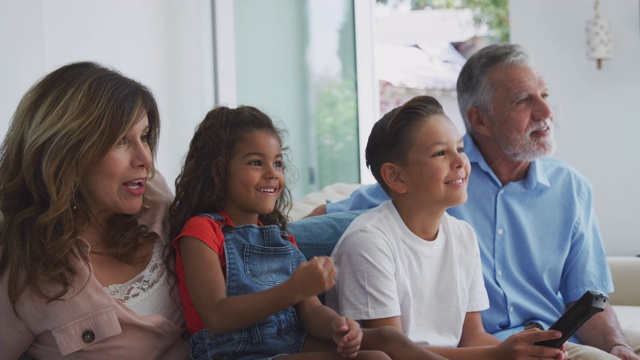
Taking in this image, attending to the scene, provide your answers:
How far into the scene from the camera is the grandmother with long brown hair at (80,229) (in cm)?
164

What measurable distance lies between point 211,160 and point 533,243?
969 mm

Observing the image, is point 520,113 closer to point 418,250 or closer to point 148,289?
point 418,250

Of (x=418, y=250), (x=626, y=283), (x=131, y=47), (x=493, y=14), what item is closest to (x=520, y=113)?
(x=418, y=250)

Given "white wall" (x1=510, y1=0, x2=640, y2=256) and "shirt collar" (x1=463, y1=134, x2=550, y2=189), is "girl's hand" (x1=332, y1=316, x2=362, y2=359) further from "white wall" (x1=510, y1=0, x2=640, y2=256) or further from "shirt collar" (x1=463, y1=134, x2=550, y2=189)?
"white wall" (x1=510, y1=0, x2=640, y2=256)

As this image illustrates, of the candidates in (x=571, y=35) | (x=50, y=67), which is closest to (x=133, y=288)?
(x=50, y=67)

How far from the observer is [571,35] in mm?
4973

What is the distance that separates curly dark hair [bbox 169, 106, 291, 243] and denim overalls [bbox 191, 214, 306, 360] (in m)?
0.07

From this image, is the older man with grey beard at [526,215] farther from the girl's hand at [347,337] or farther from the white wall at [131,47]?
the white wall at [131,47]

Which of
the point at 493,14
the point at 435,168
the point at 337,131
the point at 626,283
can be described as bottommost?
the point at 626,283

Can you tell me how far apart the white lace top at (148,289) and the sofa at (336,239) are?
1.41 feet

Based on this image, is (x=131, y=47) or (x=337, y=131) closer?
(x=131, y=47)

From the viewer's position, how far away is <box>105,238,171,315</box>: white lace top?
1.73 m

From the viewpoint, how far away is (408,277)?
1954 mm

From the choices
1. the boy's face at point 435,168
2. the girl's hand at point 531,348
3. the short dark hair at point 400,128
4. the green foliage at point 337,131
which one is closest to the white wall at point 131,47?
the green foliage at point 337,131
